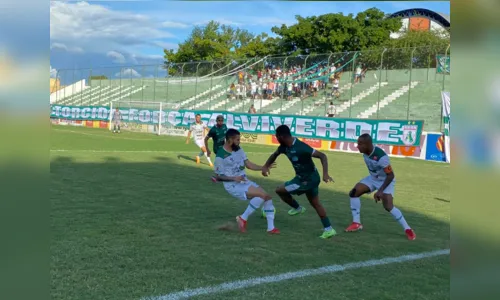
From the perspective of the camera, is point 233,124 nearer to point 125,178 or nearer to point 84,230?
point 125,178

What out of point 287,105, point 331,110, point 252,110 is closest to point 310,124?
point 331,110

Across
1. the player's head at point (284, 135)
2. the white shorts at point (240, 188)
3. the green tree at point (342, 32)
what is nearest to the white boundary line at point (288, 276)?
the player's head at point (284, 135)

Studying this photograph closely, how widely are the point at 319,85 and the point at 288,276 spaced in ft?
94.5

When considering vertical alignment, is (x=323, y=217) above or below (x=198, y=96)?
below

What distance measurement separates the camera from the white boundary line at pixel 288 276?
4.79 meters

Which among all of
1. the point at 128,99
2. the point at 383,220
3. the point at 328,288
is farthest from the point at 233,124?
the point at 328,288

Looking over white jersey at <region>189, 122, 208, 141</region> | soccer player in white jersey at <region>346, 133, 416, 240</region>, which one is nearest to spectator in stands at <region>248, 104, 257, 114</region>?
white jersey at <region>189, 122, 208, 141</region>

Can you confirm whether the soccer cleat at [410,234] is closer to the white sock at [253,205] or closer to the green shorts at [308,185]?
the green shorts at [308,185]

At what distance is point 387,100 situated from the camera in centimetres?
3019

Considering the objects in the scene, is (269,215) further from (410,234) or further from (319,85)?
(319,85)
